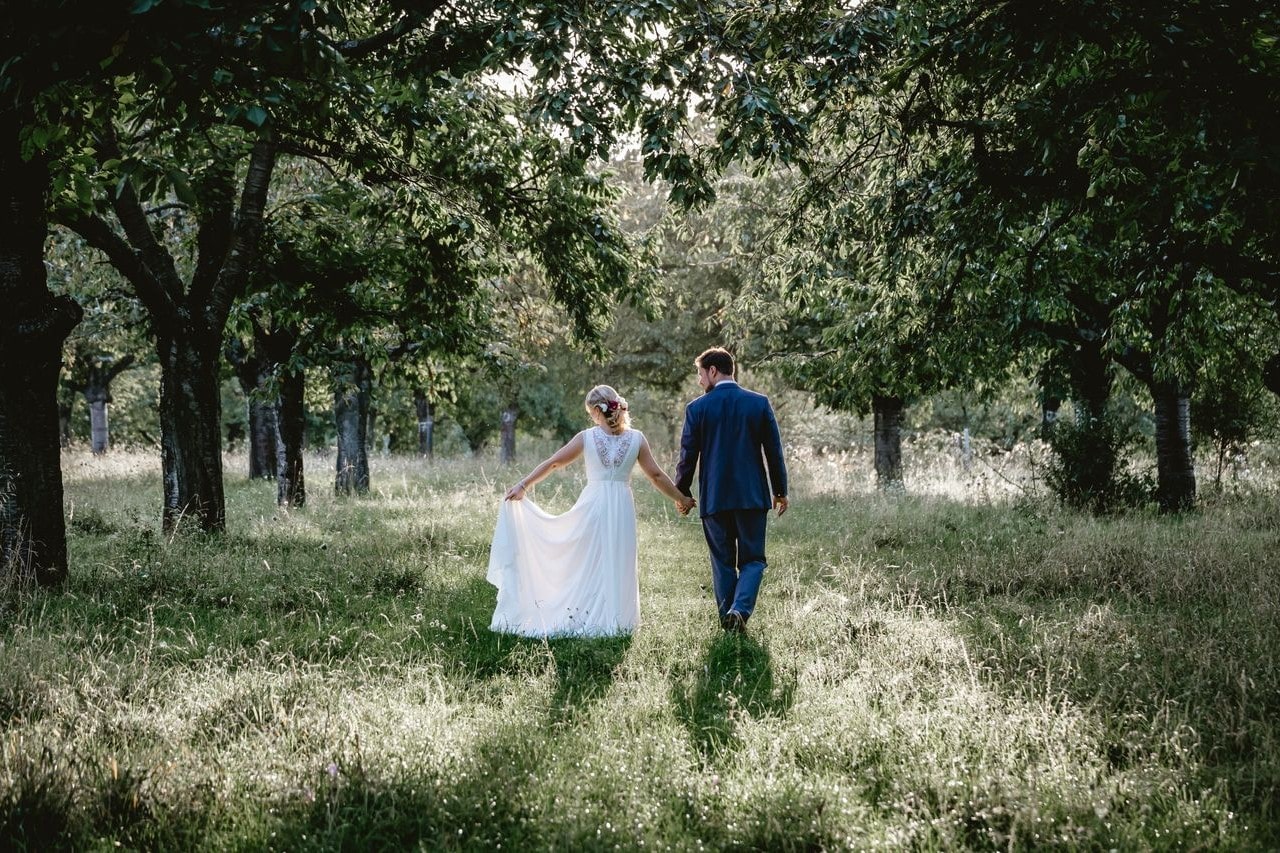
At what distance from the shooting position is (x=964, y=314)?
325 inches

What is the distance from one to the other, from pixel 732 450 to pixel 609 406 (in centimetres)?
113

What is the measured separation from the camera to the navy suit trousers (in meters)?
6.50

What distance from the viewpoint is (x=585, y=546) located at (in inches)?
269

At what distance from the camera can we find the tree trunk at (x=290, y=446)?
1450 centimetres

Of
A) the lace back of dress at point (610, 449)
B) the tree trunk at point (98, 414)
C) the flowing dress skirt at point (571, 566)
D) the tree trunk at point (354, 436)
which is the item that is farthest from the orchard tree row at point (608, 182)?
the tree trunk at point (98, 414)

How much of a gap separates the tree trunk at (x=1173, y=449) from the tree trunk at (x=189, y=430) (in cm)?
1443

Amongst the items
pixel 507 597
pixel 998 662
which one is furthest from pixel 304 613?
pixel 998 662

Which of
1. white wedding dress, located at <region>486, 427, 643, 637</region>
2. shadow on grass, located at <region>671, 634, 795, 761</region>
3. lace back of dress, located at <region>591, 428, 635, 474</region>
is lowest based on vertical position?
shadow on grass, located at <region>671, 634, 795, 761</region>

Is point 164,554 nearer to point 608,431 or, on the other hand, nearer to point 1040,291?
point 608,431

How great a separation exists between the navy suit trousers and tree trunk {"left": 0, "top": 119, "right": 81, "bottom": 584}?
5650 mm

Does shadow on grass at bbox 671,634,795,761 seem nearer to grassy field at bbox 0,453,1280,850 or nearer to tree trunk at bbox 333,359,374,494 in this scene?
grassy field at bbox 0,453,1280,850

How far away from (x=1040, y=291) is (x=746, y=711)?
645 cm

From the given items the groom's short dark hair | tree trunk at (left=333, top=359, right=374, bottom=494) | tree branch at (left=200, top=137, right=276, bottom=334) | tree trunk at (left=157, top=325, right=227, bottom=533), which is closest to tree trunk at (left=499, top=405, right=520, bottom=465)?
tree trunk at (left=333, top=359, right=374, bottom=494)

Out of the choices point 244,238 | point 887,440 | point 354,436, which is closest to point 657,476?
point 244,238
